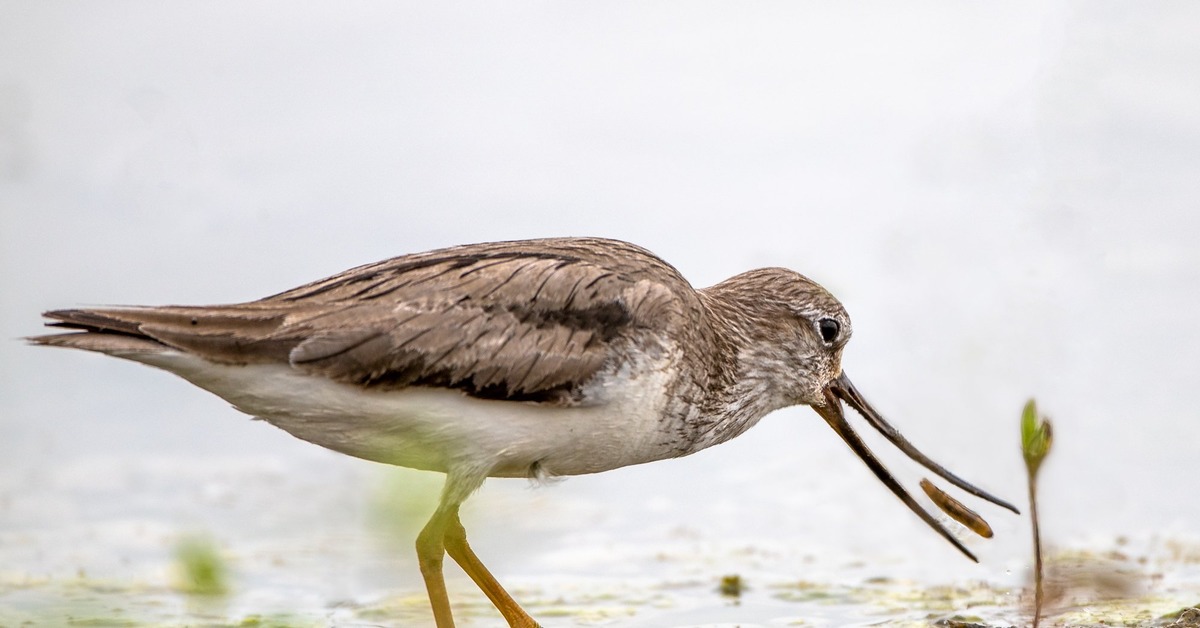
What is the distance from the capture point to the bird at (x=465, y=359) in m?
6.33

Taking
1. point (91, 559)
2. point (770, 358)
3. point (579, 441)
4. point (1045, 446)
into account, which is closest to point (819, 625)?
point (770, 358)

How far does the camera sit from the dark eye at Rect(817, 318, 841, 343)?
7.66m

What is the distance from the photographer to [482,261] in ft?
22.3

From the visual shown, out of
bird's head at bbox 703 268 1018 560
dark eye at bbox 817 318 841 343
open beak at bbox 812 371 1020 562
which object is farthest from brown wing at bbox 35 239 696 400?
open beak at bbox 812 371 1020 562

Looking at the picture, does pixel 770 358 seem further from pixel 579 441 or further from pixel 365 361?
pixel 365 361

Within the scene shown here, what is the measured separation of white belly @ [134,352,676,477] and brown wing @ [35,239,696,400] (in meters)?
0.07

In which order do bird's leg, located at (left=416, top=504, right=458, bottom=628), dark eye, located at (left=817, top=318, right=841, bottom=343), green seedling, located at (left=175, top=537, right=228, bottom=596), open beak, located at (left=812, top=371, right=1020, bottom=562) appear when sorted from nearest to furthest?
green seedling, located at (left=175, top=537, right=228, bottom=596)
bird's leg, located at (left=416, top=504, right=458, bottom=628)
dark eye, located at (left=817, top=318, right=841, bottom=343)
open beak, located at (left=812, top=371, right=1020, bottom=562)

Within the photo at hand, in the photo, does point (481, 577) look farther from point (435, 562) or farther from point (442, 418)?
point (442, 418)

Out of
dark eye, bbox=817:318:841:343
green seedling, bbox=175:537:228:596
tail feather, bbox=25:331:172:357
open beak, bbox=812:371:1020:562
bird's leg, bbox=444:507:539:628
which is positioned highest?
dark eye, bbox=817:318:841:343

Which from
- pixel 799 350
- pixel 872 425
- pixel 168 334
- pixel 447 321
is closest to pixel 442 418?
pixel 447 321

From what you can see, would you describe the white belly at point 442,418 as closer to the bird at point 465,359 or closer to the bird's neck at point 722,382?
the bird at point 465,359

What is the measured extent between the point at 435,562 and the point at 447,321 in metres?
1.12

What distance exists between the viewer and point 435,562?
682 centimetres

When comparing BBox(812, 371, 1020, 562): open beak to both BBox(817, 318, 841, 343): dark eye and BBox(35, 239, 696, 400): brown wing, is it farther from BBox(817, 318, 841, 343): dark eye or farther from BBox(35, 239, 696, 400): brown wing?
BBox(35, 239, 696, 400): brown wing
